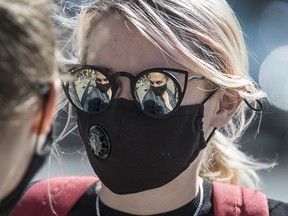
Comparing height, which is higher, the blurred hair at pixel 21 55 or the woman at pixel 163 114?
the blurred hair at pixel 21 55

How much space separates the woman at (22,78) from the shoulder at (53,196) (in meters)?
1.12

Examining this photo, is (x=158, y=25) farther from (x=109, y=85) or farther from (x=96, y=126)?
(x=96, y=126)

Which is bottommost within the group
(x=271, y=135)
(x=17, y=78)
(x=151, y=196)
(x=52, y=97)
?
(x=271, y=135)

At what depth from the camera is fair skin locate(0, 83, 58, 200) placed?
1.20 meters

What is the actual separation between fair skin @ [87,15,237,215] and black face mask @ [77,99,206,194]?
0.05m

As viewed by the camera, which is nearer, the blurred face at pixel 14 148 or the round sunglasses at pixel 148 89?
the blurred face at pixel 14 148

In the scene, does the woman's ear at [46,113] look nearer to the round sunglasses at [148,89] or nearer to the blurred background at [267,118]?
the round sunglasses at [148,89]

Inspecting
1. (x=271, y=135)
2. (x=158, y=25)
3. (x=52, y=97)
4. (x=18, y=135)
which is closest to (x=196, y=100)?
(x=158, y=25)

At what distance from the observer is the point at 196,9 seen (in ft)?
8.03

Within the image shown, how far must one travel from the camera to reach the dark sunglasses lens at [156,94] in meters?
2.36

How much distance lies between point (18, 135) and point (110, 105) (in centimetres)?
116

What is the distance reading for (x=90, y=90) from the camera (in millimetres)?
2453

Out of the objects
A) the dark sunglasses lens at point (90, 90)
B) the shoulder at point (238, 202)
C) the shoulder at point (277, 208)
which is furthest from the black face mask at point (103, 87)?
the shoulder at point (277, 208)

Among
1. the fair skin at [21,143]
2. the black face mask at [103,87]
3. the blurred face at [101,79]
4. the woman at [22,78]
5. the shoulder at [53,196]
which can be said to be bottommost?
the shoulder at [53,196]
